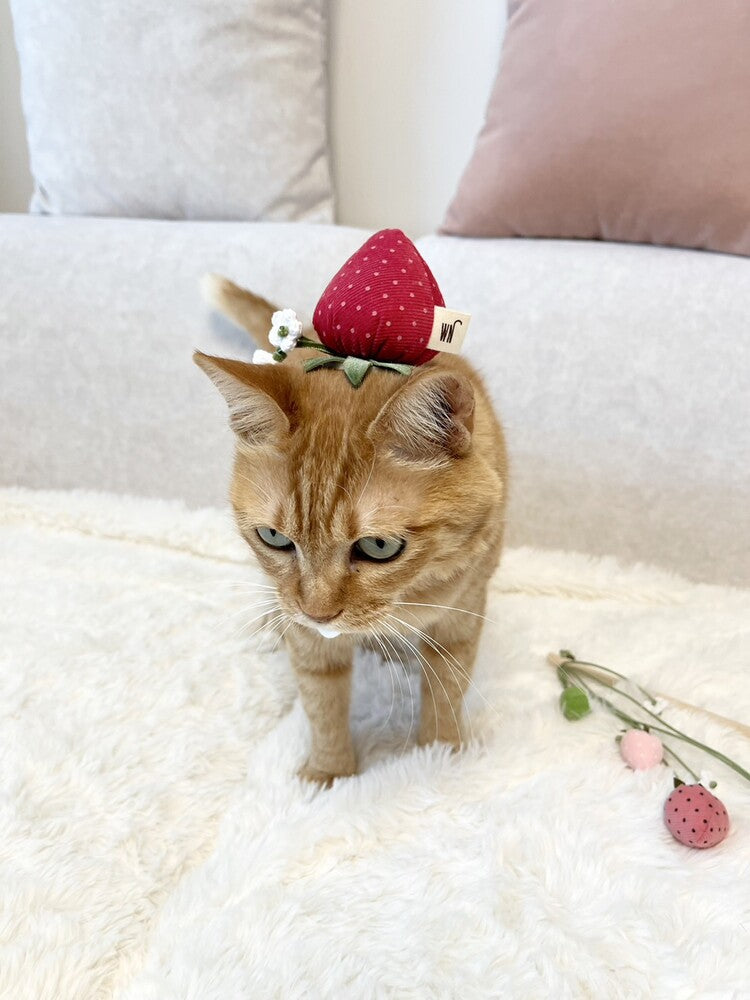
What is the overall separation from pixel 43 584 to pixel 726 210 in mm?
1317

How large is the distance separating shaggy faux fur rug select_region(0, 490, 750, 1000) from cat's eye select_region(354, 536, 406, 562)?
0.27 m

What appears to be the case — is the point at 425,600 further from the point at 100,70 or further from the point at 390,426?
the point at 100,70

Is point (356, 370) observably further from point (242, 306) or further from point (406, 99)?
point (406, 99)

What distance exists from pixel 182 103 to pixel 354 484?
48.9 inches

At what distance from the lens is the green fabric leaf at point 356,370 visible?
2.48 feet

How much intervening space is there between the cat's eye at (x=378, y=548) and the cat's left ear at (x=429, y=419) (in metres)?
0.08

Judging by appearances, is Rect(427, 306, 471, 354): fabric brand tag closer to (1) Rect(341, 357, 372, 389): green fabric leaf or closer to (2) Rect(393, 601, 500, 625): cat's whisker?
(1) Rect(341, 357, 372, 389): green fabric leaf

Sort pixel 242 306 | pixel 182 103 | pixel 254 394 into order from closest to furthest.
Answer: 1. pixel 254 394
2. pixel 242 306
3. pixel 182 103

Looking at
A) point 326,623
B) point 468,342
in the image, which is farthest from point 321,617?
point 468,342

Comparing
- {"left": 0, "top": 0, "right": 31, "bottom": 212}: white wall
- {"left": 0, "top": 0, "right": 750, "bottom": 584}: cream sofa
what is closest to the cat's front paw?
{"left": 0, "top": 0, "right": 750, "bottom": 584}: cream sofa

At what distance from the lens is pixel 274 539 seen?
77 centimetres

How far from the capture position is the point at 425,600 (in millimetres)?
797

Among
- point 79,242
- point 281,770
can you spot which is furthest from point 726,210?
point 79,242

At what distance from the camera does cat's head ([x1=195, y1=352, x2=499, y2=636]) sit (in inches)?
27.3
